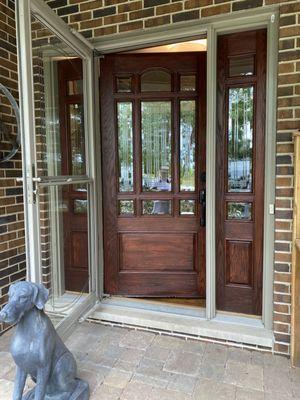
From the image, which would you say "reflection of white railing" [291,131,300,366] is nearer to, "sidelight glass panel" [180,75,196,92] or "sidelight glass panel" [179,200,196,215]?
"sidelight glass panel" [179,200,196,215]

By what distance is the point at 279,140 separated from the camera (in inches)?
80.9

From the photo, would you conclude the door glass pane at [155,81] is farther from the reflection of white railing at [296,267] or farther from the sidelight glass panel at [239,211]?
the reflection of white railing at [296,267]

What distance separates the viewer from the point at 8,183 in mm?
2500

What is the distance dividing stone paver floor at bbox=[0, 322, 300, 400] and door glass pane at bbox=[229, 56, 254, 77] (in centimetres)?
193

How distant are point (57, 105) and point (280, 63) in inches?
60.2

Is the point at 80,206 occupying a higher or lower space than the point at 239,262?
higher

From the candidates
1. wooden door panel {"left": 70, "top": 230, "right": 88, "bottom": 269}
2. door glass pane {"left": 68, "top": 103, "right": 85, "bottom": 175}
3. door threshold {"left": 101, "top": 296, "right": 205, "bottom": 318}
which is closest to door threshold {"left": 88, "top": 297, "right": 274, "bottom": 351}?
door threshold {"left": 101, "top": 296, "right": 205, "bottom": 318}

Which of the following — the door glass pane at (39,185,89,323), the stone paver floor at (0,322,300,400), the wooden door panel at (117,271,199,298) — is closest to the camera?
the stone paver floor at (0,322,300,400)

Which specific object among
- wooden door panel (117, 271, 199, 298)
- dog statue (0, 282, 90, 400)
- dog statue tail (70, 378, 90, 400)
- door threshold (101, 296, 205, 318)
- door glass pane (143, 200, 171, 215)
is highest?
door glass pane (143, 200, 171, 215)

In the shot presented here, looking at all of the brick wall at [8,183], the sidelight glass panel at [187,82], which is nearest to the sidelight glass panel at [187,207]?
the sidelight glass panel at [187,82]

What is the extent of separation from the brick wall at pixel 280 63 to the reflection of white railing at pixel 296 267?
9 cm

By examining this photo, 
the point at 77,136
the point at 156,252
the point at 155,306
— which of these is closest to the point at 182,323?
the point at 155,306

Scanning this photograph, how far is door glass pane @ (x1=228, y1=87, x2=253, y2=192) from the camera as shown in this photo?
2.29 m

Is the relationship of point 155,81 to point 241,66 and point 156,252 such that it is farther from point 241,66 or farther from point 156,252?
point 156,252
